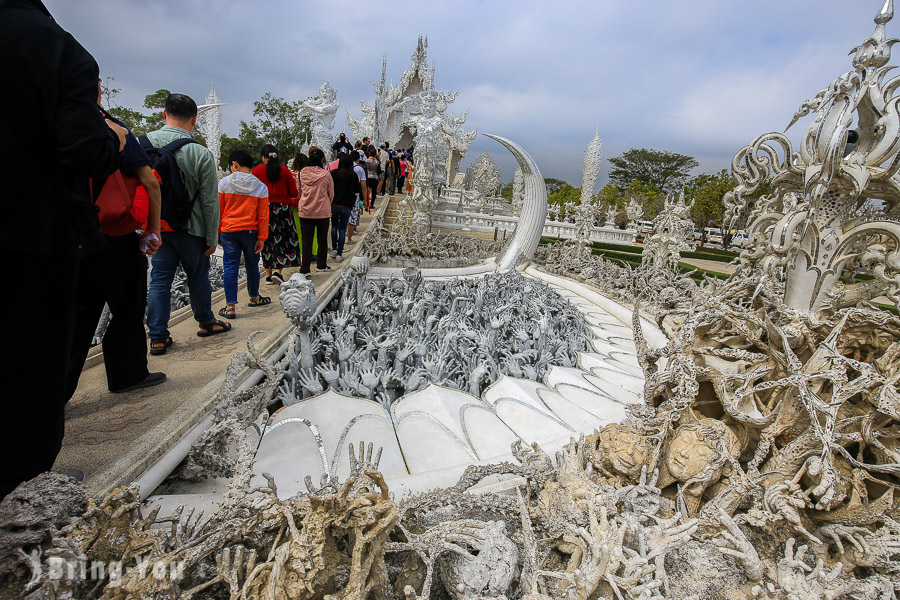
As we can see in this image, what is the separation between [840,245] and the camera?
3.43 metres

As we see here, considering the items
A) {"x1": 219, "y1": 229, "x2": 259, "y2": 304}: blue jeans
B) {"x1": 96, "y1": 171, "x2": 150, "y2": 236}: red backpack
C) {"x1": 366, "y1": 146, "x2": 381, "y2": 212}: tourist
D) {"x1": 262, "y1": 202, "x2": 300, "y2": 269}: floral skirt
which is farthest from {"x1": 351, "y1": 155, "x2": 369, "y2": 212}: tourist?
{"x1": 96, "y1": 171, "x2": 150, "y2": 236}: red backpack

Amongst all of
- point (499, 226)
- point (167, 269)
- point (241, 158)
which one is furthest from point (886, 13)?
point (499, 226)

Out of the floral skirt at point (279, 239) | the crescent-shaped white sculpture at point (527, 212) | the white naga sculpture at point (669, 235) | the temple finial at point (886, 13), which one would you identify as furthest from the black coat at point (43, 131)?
the crescent-shaped white sculpture at point (527, 212)

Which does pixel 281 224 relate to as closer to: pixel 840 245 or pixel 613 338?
pixel 613 338

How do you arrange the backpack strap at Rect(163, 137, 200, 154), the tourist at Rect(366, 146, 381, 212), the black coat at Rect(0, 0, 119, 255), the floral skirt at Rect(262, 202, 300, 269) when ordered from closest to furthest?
the black coat at Rect(0, 0, 119, 255)
the backpack strap at Rect(163, 137, 200, 154)
the floral skirt at Rect(262, 202, 300, 269)
the tourist at Rect(366, 146, 381, 212)

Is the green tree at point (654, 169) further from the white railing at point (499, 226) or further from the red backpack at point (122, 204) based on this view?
the red backpack at point (122, 204)

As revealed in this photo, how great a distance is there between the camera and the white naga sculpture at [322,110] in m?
19.0

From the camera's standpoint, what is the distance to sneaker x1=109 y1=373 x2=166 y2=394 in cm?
238

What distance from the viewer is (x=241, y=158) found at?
156 inches

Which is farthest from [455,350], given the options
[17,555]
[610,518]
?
[17,555]

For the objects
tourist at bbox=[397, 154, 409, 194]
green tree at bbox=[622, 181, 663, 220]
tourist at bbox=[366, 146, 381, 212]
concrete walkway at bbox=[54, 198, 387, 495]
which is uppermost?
green tree at bbox=[622, 181, 663, 220]

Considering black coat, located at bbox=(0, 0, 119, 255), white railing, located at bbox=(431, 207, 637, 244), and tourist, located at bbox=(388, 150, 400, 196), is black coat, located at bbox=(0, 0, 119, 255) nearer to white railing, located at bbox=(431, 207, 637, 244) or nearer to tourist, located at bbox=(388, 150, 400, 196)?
white railing, located at bbox=(431, 207, 637, 244)

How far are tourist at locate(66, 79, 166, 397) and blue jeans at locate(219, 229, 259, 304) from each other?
4.87 feet

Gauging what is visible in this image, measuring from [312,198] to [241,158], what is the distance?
1347 millimetres
